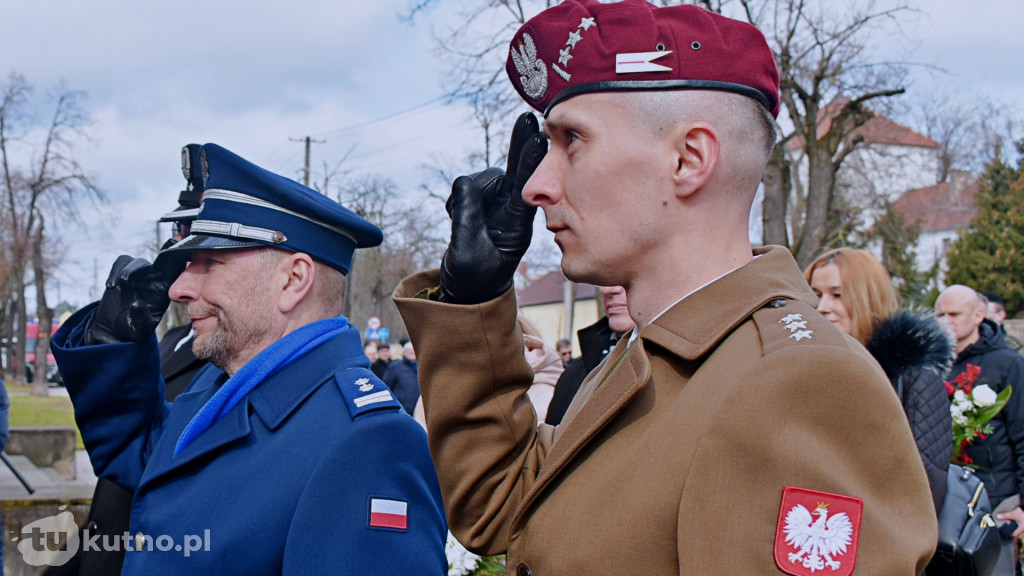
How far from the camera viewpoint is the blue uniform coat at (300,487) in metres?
2.02

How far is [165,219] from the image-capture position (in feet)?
9.78

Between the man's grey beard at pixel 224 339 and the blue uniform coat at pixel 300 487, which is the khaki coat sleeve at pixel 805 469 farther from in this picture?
the man's grey beard at pixel 224 339

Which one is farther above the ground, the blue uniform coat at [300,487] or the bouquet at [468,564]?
the blue uniform coat at [300,487]

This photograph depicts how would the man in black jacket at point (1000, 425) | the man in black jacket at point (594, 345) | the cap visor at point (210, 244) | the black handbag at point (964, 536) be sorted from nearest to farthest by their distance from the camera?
the cap visor at point (210, 244) < the black handbag at point (964, 536) < the man in black jacket at point (594, 345) < the man in black jacket at point (1000, 425)

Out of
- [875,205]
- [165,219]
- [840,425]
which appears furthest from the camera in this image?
[875,205]

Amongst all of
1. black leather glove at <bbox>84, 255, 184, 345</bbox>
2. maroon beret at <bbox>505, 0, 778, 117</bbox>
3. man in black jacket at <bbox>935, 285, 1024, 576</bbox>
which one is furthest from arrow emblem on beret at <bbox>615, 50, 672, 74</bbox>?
man in black jacket at <bbox>935, 285, 1024, 576</bbox>

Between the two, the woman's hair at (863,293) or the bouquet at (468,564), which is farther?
the woman's hair at (863,293)

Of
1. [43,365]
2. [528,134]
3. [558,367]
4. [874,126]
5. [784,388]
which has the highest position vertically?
[874,126]

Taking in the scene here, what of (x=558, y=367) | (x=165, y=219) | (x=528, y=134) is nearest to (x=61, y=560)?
(x=165, y=219)

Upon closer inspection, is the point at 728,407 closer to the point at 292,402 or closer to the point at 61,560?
the point at 292,402

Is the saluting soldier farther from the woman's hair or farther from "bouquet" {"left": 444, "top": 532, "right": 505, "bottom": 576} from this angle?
the woman's hair

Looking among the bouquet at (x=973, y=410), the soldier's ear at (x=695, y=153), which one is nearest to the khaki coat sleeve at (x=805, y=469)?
the soldier's ear at (x=695, y=153)

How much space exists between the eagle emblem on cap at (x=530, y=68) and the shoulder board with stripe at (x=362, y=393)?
0.95 m

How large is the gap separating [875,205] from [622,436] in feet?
92.1
